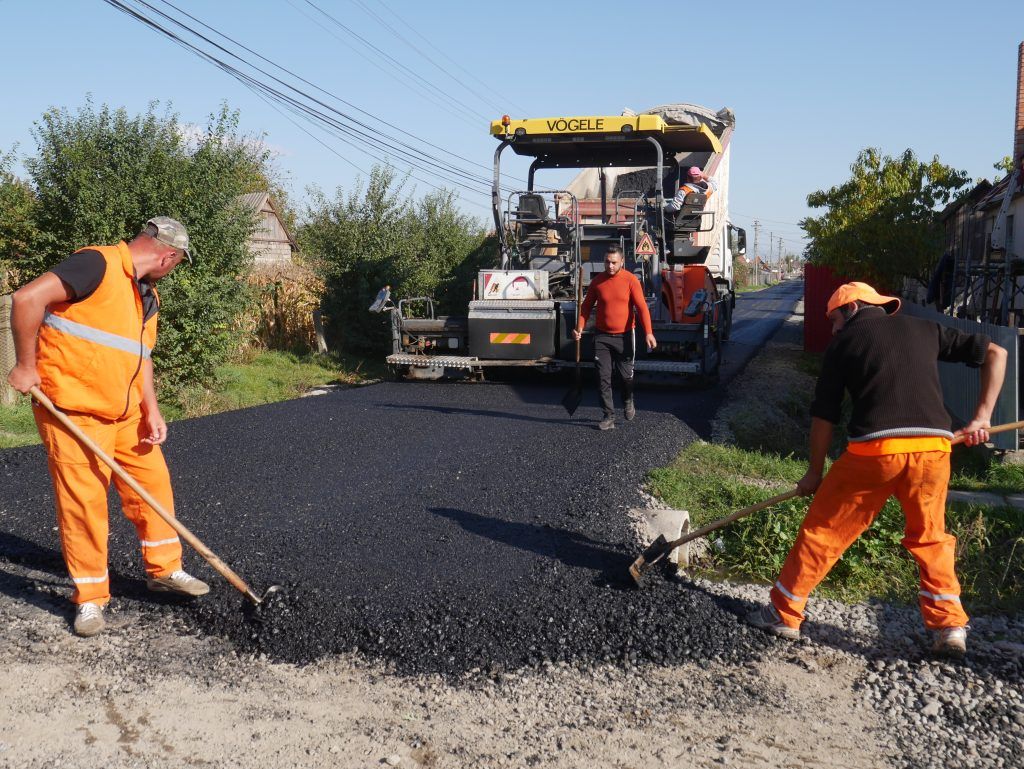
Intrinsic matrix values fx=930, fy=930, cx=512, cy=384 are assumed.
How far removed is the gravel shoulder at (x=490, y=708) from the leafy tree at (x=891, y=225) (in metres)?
12.4

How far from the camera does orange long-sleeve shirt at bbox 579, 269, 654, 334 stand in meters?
8.46

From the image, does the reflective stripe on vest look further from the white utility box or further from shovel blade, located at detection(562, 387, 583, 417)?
the white utility box

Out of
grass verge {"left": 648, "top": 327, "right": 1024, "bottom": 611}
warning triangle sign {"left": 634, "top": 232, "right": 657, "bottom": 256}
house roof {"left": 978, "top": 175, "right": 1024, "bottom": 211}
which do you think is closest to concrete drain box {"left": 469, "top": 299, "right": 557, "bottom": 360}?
warning triangle sign {"left": 634, "top": 232, "right": 657, "bottom": 256}

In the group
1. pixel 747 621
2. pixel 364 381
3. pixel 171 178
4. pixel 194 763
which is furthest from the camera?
pixel 364 381

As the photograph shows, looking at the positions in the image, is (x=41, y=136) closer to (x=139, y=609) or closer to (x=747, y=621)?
(x=139, y=609)

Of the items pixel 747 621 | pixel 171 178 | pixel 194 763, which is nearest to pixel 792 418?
pixel 747 621

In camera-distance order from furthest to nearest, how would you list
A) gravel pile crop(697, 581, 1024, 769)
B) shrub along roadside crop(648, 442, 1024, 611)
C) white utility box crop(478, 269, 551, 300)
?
white utility box crop(478, 269, 551, 300) → shrub along roadside crop(648, 442, 1024, 611) → gravel pile crop(697, 581, 1024, 769)

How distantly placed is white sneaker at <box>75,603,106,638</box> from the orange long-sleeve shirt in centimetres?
546

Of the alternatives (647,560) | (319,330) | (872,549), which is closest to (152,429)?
(647,560)

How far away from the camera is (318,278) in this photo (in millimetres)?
15500

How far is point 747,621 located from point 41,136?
9108 millimetres

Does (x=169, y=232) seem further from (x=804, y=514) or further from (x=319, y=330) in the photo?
(x=319, y=330)

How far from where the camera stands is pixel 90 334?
3.79 m

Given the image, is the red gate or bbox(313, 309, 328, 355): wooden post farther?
the red gate
